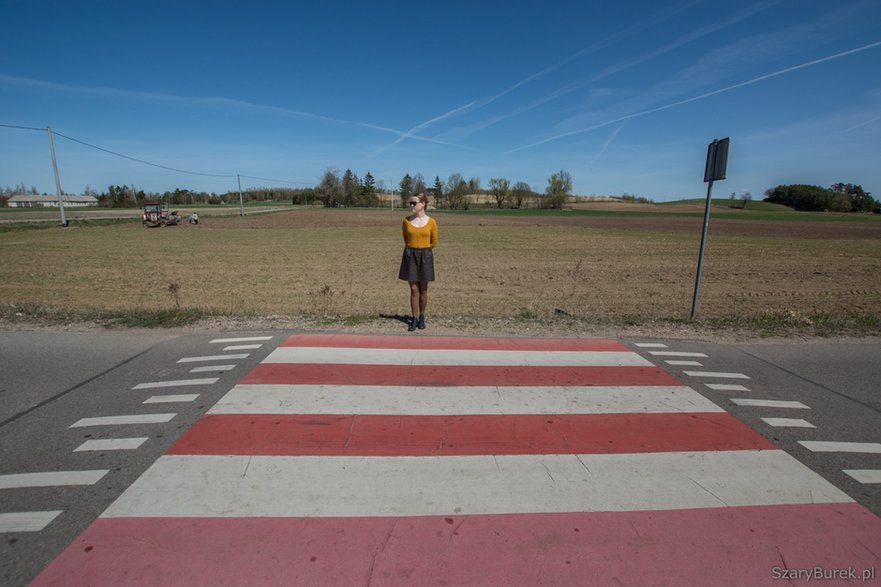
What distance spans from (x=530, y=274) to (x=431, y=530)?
13.8 meters

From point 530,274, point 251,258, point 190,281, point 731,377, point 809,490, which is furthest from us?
point 251,258

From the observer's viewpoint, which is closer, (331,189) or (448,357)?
(448,357)

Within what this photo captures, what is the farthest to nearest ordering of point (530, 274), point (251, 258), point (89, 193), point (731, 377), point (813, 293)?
point (89, 193), point (251, 258), point (530, 274), point (813, 293), point (731, 377)

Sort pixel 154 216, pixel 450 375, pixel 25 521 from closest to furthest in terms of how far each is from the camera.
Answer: pixel 25 521, pixel 450 375, pixel 154 216

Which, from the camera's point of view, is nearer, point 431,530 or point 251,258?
point 431,530

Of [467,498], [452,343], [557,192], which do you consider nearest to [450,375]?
[452,343]

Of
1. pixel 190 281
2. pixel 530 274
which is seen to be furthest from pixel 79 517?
pixel 530 274

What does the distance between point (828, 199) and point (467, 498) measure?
5776 inches

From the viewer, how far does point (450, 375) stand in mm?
4258

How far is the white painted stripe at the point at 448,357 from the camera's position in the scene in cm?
461

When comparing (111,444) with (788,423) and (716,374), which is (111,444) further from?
(716,374)

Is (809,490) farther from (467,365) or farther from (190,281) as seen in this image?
(190,281)

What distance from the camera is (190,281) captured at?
13.5 m

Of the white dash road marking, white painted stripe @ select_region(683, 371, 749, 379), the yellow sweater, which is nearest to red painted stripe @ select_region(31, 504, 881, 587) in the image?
the white dash road marking
